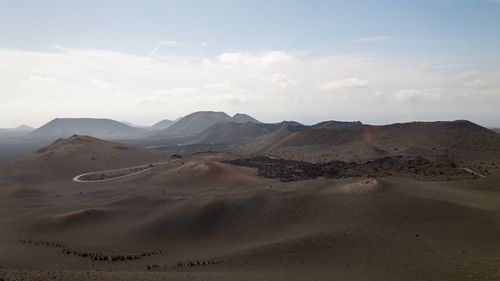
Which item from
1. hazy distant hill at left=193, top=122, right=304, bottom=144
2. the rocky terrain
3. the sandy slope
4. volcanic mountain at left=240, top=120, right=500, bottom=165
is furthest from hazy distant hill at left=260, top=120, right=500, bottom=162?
hazy distant hill at left=193, top=122, right=304, bottom=144

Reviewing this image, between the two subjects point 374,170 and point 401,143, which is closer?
point 374,170

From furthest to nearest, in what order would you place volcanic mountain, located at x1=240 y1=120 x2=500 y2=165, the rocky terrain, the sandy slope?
volcanic mountain, located at x1=240 y1=120 x2=500 y2=165
the rocky terrain
the sandy slope

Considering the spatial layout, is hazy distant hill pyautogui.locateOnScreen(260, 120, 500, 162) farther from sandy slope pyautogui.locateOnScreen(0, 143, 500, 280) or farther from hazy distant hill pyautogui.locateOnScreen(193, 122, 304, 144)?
hazy distant hill pyautogui.locateOnScreen(193, 122, 304, 144)

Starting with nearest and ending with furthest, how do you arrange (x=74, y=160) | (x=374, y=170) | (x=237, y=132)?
(x=374, y=170) → (x=74, y=160) → (x=237, y=132)

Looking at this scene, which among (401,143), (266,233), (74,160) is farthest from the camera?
(74,160)

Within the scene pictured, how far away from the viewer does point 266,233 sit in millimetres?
32781

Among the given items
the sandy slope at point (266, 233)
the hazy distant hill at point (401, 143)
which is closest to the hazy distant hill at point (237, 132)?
the hazy distant hill at point (401, 143)

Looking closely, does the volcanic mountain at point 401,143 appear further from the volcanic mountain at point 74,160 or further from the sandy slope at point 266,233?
the volcanic mountain at point 74,160

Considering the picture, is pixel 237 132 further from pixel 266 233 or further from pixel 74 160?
pixel 266 233

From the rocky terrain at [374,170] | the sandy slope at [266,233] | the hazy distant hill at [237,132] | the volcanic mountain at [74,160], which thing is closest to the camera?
the sandy slope at [266,233]

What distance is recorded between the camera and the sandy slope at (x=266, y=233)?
76.6ft

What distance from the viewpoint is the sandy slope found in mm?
23344

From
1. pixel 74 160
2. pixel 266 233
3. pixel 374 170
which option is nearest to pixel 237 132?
pixel 74 160

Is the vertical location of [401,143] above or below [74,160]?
above
